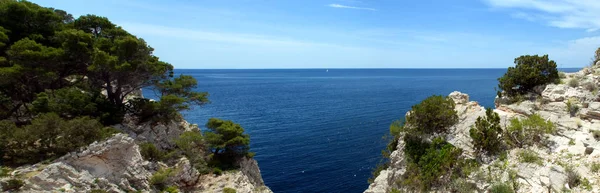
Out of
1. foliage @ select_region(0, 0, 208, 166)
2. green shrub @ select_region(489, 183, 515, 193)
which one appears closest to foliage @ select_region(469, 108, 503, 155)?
green shrub @ select_region(489, 183, 515, 193)

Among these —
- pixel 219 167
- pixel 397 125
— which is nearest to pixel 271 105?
pixel 219 167

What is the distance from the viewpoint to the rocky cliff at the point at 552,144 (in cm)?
1677

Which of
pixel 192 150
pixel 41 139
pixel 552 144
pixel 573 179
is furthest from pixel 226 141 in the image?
pixel 573 179

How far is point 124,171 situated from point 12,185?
268 inches

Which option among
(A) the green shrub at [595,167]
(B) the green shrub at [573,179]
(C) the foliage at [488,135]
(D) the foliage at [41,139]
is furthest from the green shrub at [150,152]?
(A) the green shrub at [595,167]

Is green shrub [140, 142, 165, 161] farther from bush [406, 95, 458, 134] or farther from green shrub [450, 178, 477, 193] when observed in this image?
green shrub [450, 178, 477, 193]

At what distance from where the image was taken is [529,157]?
60.5ft

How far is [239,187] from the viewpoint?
30125 mm

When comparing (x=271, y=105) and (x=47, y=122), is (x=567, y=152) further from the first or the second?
(x=271, y=105)

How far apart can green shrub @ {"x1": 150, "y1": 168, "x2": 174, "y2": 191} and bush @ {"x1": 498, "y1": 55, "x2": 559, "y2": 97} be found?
30.2m

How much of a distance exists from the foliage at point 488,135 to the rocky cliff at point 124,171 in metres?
19.7

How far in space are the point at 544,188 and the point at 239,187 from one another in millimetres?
23172

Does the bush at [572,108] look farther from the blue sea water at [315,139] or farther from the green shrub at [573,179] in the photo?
the blue sea water at [315,139]

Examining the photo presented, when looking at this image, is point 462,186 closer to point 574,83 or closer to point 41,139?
point 574,83
